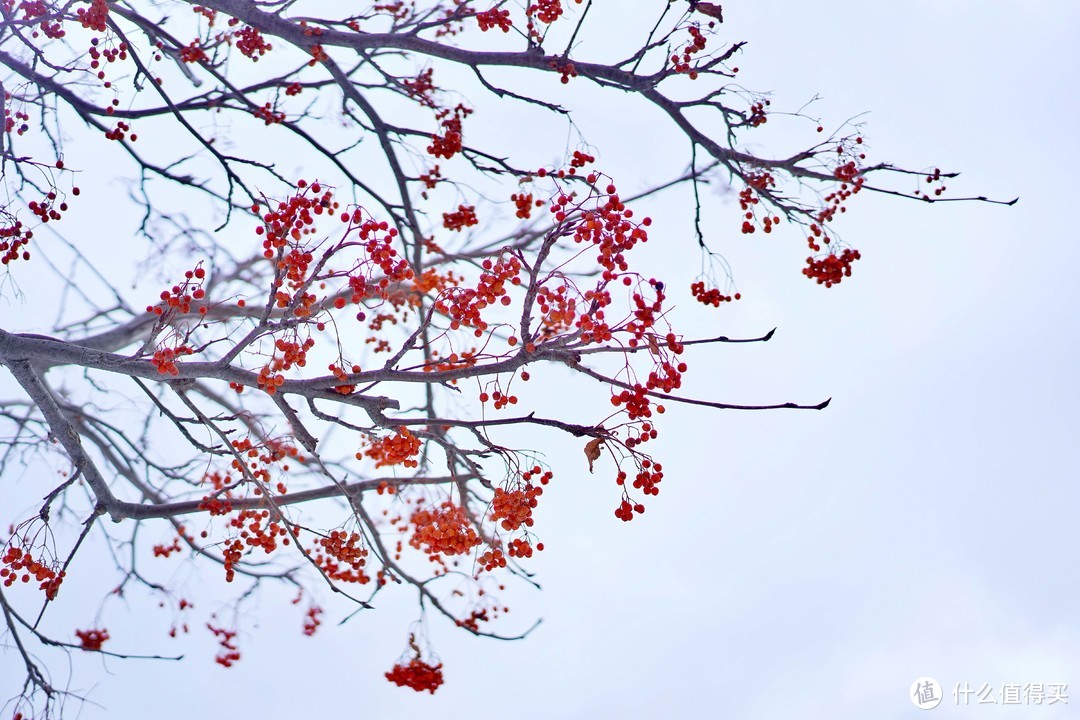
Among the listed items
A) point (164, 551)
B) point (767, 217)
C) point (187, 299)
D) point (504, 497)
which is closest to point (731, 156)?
point (767, 217)

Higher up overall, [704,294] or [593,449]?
[704,294]

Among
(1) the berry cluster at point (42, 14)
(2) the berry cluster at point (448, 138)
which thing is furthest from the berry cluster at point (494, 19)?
(1) the berry cluster at point (42, 14)

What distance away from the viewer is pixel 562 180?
416cm

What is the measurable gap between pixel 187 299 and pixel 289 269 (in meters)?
0.35

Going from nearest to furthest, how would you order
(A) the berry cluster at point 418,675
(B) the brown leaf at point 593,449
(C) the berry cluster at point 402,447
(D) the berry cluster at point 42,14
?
(B) the brown leaf at point 593,449, (C) the berry cluster at point 402,447, (D) the berry cluster at point 42,14, (A) the berry cluster at point 418,675

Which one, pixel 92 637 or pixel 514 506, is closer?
pixel 514 506

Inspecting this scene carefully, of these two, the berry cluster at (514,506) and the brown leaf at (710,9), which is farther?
the brown leaf at (710,9)

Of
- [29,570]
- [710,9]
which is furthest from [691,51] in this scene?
[29,570]

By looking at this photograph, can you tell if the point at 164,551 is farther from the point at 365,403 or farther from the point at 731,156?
the point at 731,156

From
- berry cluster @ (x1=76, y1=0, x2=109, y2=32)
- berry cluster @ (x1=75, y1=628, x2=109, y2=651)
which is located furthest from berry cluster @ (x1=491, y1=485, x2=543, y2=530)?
berry cluster @ (x1=75, y1=628, x2=109, y2=651)

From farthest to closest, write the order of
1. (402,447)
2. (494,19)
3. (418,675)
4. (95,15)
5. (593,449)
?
(418,675)
(494,19)
(95,15)
(402,447)
(593,449)

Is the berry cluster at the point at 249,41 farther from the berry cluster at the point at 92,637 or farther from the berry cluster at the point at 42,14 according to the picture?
the berry cluster at the point at 92,637

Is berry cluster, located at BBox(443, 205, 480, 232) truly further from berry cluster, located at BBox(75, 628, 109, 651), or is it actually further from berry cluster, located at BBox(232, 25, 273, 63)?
berry cluster, located at BBox(75, 628, 109, 651)

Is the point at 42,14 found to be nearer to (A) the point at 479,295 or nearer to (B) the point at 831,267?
(A) the point at 479,295
